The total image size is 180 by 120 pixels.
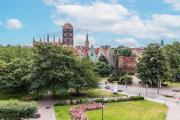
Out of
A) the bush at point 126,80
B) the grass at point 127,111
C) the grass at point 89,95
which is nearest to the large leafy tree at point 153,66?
the bush at point 126,80

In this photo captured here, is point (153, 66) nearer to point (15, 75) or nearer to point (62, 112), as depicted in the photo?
point (15, 75)

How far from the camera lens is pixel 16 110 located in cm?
3359

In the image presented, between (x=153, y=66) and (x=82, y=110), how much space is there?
2988cm

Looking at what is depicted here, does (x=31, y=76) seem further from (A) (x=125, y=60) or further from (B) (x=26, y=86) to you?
(A) (x=125, y=60)

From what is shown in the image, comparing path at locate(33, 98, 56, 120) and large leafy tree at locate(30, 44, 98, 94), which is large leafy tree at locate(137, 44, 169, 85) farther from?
path at locate(33, 98, 56, 120)

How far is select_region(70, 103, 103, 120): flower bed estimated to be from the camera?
3652 cm

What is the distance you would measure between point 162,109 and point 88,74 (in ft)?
43.1

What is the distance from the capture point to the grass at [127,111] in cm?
3828

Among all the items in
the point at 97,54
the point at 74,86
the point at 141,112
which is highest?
the point at 97,54

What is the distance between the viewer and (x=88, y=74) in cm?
5081

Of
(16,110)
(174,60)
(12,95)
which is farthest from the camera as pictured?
(174,60)

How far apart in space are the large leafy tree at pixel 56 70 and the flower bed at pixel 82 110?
5.47 metres

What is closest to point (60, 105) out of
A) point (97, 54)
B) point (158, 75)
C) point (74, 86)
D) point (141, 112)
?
point (74, 86)

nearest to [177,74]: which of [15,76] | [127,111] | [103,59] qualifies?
[103,59]
